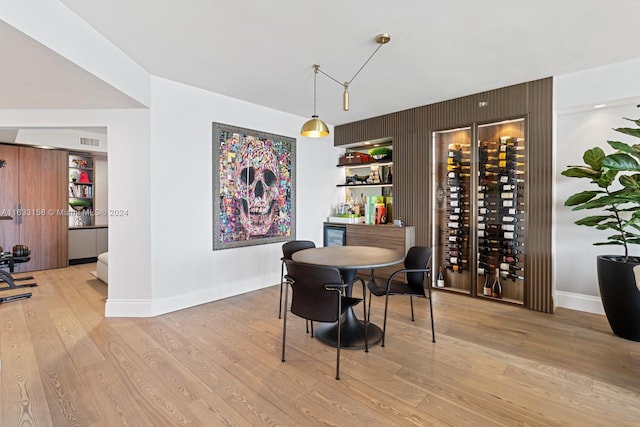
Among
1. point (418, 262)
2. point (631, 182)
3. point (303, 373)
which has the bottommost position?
point (303, 373)

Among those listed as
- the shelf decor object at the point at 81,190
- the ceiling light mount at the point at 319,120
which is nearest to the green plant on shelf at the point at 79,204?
the shelf decor object at the point at 81,190

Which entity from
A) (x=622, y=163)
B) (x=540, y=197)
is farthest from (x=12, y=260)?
(x=622, y=163)

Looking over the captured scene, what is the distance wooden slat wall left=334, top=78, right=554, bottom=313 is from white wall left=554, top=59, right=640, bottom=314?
0.26 meters

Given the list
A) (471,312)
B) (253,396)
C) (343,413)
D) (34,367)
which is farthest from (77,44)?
(471,312)

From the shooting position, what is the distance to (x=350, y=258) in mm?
2803

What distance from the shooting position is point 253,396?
2027 millimetres

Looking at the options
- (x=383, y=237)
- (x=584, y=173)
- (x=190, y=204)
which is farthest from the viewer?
(x=383, y=237)

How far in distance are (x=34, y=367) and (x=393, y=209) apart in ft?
15.0

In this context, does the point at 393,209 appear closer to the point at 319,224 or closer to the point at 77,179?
the point at 319,224

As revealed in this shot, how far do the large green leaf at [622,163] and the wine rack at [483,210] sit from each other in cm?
108

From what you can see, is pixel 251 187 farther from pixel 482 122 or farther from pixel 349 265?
pixel 482 122

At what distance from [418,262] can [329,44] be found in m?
2.32

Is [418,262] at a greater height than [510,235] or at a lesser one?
lesser

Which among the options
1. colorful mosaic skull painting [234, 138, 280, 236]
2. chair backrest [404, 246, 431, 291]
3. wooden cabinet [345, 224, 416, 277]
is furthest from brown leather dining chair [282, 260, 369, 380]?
wooden cabinet [345, 224, 416, 277]
